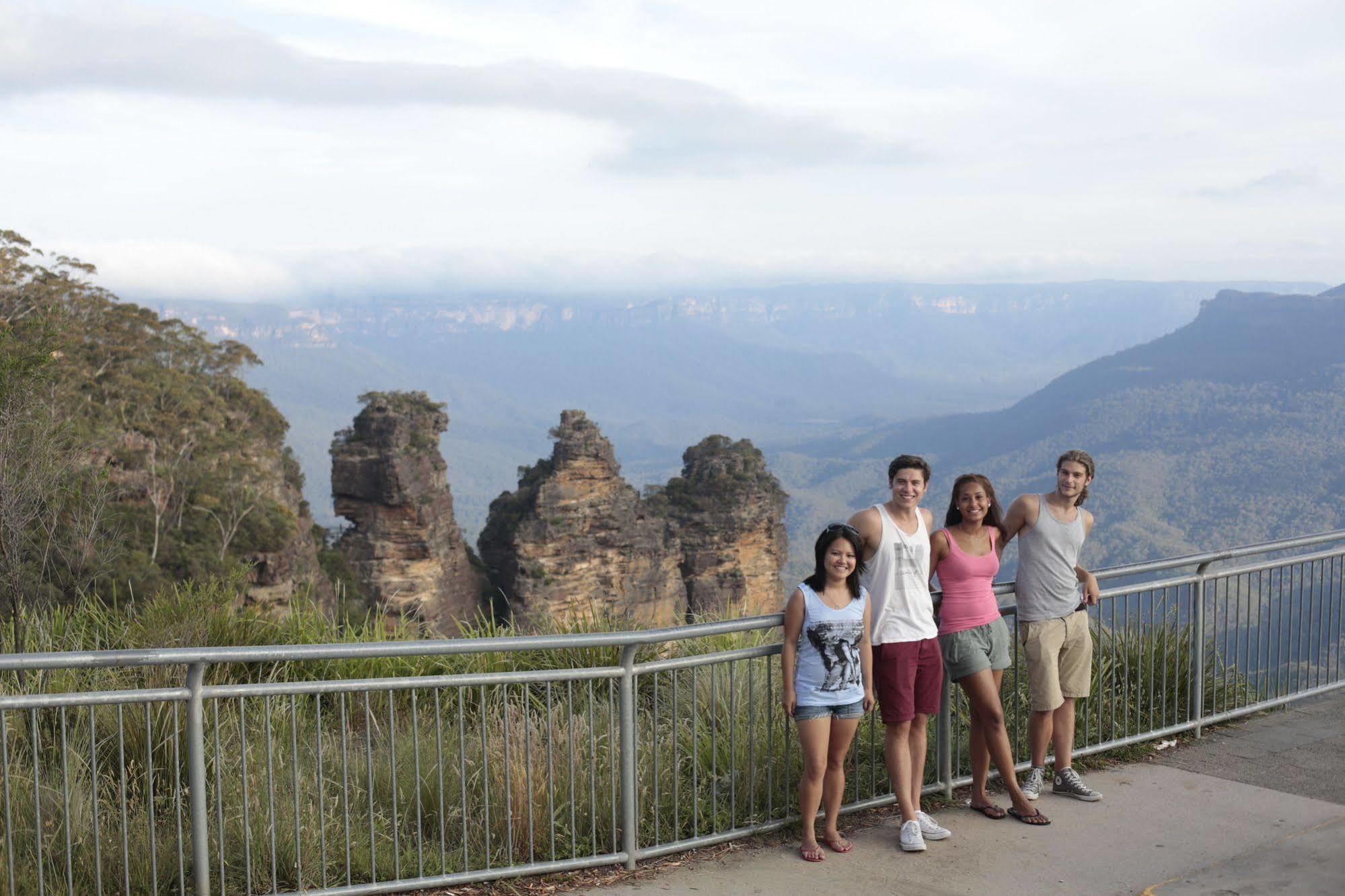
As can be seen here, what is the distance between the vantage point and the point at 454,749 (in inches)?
243

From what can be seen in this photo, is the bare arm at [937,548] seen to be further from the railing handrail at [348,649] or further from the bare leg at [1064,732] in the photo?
the bare leg at [1064,732]

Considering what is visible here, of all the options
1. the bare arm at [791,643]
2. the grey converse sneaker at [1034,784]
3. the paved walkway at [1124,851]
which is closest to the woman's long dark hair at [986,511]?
the bare arm at [791,643]

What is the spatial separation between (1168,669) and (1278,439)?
170 metres

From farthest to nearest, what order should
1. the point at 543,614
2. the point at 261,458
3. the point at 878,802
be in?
1. the point at 261,458
2. the point at 543,614
3. the point at 878,802

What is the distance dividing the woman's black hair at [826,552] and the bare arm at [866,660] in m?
0.11

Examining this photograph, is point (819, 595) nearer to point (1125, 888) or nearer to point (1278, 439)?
point (1125, 888)

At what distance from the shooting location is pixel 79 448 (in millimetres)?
29969

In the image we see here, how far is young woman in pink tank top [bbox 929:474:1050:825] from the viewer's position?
587 centimetres

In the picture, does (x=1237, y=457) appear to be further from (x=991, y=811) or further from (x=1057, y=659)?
(x=991, y=811)

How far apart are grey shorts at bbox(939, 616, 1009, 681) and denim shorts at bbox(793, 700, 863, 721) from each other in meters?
0.63

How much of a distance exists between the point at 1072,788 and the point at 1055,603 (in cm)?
101

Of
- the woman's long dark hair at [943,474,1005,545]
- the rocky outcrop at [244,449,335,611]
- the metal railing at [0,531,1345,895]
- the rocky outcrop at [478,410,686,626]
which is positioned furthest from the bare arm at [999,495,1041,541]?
the rocky outcrop at [478,410,686,626]

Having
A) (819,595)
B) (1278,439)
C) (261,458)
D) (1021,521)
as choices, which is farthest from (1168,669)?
(1278,439)

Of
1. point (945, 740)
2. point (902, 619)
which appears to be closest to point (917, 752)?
point (945, 740)
